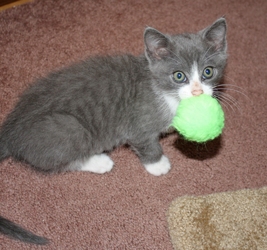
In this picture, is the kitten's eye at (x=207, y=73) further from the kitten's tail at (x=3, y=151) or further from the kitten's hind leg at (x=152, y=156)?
the kitten's tail at (x=3, y=151)

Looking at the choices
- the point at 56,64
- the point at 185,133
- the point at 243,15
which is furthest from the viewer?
the point at 243,15

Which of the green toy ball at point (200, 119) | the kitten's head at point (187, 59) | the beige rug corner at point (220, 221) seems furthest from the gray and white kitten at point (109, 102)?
the beige rug corner at point (220, 221)

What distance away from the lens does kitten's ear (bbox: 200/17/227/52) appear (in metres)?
1.54

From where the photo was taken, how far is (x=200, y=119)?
4.37ft

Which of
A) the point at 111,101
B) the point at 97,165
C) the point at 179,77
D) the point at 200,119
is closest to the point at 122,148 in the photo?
the point at 97,165

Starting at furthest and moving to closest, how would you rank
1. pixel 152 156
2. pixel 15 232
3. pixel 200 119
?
pixel 152 156
pixel 15 232
pixel 200 119

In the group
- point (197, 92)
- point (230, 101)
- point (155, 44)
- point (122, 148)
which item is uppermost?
point (155, 44)

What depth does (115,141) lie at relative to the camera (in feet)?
5.62

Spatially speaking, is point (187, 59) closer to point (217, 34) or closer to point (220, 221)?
point (217, 34)

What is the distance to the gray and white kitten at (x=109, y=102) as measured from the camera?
4.96 feet

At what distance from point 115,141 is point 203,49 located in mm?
582

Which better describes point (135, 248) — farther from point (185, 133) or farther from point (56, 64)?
point (56, 64)

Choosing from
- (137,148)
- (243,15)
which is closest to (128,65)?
(137,148)

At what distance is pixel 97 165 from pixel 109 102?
1.07ft
